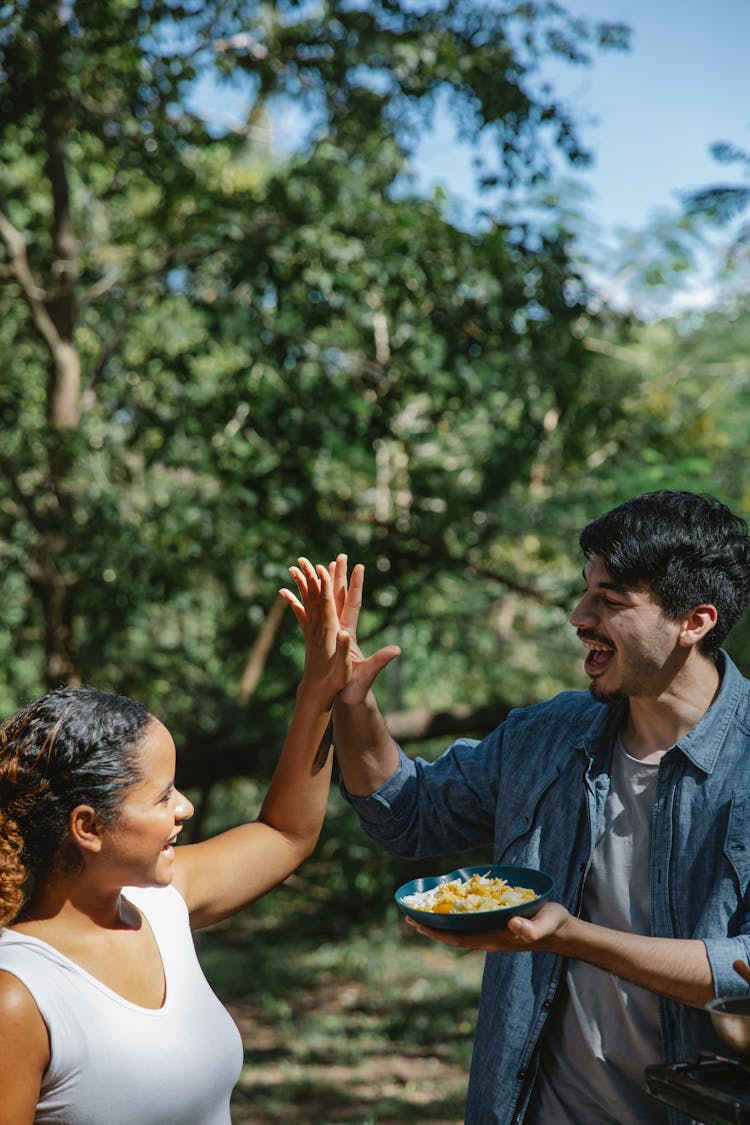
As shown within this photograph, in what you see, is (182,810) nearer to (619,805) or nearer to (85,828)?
(85,828)

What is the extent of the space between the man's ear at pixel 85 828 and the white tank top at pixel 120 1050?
15cm

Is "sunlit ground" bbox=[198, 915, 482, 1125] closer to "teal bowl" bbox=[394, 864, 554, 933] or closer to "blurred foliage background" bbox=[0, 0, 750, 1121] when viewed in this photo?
"blurred foliage background" bbox=[0, 0, 750, 1121]

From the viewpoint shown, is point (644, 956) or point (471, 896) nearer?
point (644, 956)

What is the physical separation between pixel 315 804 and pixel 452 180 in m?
7.39

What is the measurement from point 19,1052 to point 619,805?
3.41 feet

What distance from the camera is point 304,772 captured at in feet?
6.91

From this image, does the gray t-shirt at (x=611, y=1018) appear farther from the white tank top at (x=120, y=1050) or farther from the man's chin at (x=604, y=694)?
the white tank top at (x=120, y=1050)

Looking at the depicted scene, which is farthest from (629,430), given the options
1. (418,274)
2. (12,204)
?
(12,204)

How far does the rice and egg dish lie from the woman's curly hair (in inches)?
20.3

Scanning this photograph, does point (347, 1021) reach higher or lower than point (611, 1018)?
lower

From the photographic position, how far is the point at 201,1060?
65.4 inches

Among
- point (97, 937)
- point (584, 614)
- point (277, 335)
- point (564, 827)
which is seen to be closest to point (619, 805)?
point (564, 827)

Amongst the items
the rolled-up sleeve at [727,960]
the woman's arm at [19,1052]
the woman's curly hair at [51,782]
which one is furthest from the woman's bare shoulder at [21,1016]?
the rolled-up sleeve at [727,960]

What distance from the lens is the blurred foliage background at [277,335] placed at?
503 centimetres
